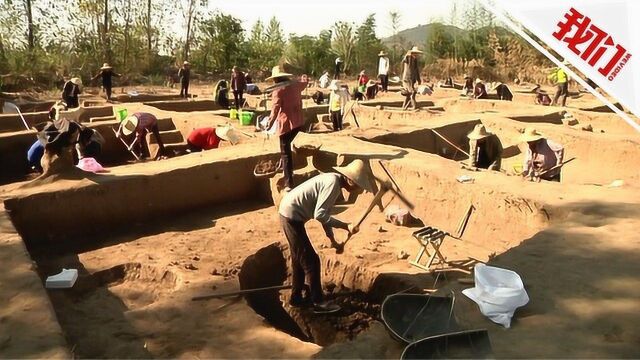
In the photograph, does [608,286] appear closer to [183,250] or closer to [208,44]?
[183,250]

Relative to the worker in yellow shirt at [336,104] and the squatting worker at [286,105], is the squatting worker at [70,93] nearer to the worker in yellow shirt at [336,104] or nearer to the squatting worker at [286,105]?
the worker in yellow shirt at [336,104]

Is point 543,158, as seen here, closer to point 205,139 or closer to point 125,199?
point 125,199

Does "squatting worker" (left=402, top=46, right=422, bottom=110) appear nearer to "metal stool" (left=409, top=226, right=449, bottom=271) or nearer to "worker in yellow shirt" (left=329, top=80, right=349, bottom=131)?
"worker in yellow shirt" (left=329, top=80, right=349, bottom=131)

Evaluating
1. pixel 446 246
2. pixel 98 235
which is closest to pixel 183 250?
pixel 98 235

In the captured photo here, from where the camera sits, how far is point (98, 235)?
5957mm

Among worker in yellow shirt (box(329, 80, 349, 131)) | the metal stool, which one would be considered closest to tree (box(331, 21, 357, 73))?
worker in yellow shirt (box(329, 80, 349, 131))

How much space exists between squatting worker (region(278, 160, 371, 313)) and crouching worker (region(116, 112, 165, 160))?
193 inches

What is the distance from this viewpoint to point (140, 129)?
8617 mm

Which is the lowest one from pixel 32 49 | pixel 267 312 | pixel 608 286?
pixel 267 312

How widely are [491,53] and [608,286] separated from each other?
24659 mm

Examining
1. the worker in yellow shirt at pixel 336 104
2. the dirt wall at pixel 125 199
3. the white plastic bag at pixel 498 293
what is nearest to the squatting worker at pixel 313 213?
the white plastic bag at pixel 498 293

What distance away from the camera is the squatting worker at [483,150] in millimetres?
6754

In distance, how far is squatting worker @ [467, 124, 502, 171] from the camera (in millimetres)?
6754

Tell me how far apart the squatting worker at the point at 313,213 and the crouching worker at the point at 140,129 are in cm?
491
